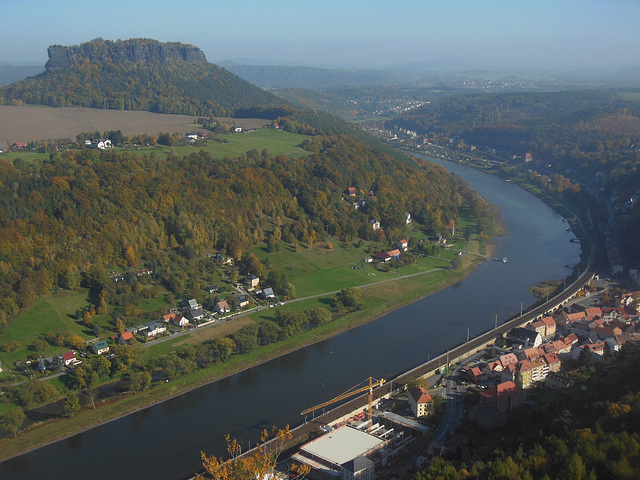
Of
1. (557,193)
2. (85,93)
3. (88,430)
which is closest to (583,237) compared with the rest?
(557,193)

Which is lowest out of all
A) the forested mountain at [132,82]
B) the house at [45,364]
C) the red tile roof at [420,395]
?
the red tile roof at [420,395]

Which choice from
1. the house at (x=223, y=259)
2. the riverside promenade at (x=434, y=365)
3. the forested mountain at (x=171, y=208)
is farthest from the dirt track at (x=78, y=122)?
the riverside promenade at (x=434, y=365)

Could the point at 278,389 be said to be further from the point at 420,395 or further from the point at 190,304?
the point at 190,304

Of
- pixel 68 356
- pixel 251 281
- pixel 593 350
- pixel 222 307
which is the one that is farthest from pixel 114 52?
pixel 593 350

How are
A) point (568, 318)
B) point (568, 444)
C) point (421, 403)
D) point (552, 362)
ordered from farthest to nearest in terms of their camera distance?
1. point (568, 318)
2. point (552, 362)
3. point (421, 403)
4. point (568, 444)

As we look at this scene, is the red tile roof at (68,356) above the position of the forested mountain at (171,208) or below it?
below

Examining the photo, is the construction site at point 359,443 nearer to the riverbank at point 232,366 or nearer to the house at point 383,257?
the riverbank at point 232,366

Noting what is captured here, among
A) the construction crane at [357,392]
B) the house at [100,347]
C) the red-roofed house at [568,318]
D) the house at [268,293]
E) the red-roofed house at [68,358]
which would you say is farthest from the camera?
the house at [268,293]

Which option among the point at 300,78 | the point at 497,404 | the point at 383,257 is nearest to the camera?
the point at 497,404
